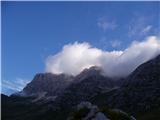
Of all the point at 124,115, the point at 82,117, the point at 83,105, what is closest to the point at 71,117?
the point at 82,117

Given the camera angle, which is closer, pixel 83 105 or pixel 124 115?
pixel 124 115

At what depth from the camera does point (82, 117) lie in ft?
82.1

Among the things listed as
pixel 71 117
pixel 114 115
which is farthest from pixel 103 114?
pixel 71 117

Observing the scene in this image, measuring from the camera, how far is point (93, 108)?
2498cm

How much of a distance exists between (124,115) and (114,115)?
965mm

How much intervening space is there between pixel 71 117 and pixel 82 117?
2.93 ft

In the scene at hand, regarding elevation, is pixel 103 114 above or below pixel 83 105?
below

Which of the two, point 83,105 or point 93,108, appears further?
point 83,105

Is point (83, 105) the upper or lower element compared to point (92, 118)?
upper

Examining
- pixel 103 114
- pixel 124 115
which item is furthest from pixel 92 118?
pixel 124 115

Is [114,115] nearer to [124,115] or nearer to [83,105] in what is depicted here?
[124,115]

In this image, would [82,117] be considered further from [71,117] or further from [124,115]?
[124,115]

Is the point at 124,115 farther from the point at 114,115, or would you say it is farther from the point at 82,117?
the point at 82,117

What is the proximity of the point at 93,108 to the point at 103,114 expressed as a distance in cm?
123
